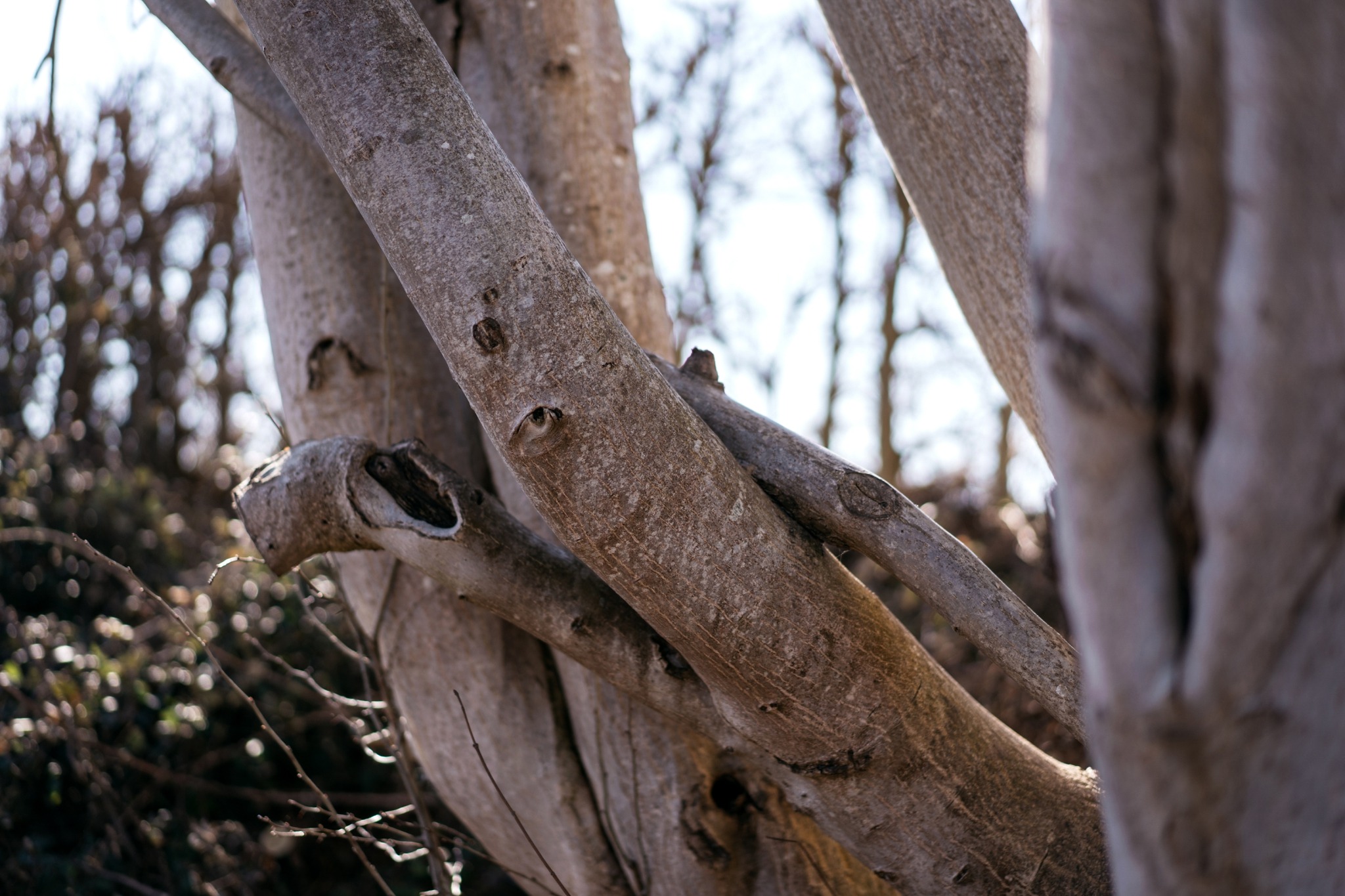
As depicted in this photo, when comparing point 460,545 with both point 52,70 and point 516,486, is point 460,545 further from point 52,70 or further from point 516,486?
point 52,70

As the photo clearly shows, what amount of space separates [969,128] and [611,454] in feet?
3.50

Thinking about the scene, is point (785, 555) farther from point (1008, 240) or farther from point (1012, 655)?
point (1008, 240)

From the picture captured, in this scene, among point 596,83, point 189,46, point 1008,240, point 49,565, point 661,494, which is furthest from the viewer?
point 49,565

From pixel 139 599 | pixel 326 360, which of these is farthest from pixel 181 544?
pixel 326 360

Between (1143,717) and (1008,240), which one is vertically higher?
(1008,240)

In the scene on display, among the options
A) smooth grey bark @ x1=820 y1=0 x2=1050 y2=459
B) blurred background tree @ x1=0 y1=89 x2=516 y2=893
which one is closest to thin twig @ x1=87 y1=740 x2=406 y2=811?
blurred background tree @ x1=0 y1=89 x2=516 y2=893

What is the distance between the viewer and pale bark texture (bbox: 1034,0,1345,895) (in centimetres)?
70

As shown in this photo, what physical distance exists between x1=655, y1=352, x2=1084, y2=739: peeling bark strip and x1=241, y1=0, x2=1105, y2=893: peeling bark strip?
0.08 meters

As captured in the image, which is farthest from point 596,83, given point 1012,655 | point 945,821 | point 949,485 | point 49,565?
point 949,485

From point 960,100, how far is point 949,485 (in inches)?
240

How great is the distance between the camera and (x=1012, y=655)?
5.03 ft

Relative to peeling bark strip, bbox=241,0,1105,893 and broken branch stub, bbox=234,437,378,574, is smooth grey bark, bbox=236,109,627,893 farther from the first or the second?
peeling bark strip, bbox=241,0,1105,893

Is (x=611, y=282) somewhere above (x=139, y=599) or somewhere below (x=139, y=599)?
above

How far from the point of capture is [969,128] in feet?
6.05
